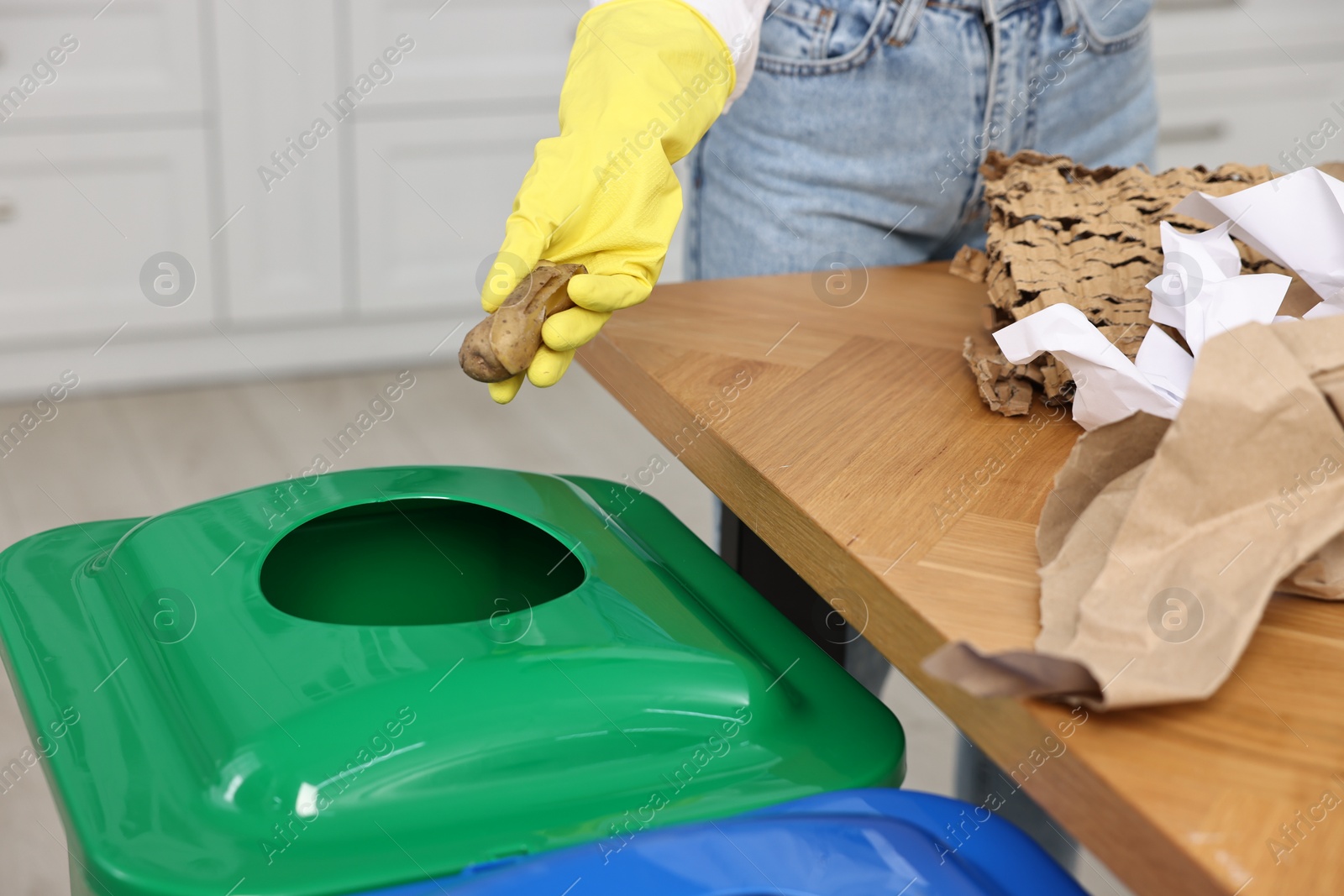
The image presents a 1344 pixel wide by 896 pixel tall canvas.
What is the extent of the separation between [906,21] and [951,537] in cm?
46

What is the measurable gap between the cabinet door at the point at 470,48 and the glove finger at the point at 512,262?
1485 millimetres

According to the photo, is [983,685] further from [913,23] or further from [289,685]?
[913,23]

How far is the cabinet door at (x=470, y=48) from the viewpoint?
191 cm

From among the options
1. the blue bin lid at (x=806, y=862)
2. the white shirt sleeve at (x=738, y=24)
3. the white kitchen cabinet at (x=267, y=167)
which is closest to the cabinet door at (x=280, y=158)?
the white kitchen cabinet at (x=267, y=167)

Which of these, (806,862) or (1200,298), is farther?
(1200,298)

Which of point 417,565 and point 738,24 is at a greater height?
point 738,24

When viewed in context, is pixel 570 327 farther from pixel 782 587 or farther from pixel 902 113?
pixel 902 113

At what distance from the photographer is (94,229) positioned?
1865 millimetres

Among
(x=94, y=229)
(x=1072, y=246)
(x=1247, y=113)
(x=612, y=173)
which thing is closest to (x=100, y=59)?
(x=94, y=229)

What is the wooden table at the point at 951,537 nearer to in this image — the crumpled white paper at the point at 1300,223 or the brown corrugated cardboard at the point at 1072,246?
the brown corrugated cardboard at the point at 1072,246

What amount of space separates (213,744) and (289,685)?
0.11ft

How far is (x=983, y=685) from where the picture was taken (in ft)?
1.13

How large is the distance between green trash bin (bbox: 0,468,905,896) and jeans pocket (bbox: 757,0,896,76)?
0.41m

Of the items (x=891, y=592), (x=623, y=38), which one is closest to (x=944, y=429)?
(x=891, y=592)
